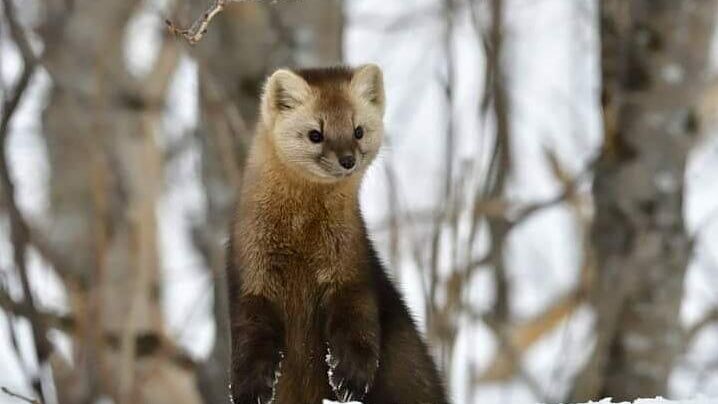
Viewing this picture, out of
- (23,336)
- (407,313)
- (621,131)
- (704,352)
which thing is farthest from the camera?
(704,352)

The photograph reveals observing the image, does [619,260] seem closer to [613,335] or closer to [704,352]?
[613,335]

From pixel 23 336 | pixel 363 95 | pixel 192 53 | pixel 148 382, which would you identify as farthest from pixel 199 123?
pixel 23 336

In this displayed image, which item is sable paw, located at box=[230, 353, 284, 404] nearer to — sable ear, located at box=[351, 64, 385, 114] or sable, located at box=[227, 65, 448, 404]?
sable, located at box=[227, 65, 448, 404]

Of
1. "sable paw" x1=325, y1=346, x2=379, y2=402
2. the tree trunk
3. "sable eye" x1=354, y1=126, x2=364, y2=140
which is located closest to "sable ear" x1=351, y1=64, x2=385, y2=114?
"sable eye" x1=354, y1=126, x2=364, y2=140

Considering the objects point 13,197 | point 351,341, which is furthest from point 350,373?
point 13,197

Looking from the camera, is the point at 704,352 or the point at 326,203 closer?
the point at 326,203

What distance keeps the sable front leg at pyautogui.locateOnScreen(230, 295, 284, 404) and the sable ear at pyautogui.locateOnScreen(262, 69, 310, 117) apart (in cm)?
86

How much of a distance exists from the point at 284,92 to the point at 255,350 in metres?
1.12

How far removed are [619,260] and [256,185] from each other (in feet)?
13.4

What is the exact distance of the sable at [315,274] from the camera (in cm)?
584

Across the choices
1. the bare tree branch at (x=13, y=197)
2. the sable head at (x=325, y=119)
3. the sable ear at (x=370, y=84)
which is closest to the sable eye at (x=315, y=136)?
the sable head at (x=325, y=119)

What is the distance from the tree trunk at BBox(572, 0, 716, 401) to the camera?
31.5ft

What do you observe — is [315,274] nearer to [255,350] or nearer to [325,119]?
[255,350]

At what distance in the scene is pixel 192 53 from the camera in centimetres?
980
